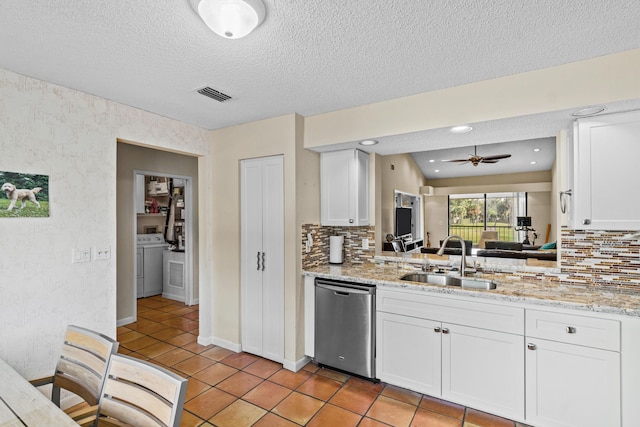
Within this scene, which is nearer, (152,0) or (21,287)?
(152,0)

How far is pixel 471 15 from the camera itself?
1624 millimetres

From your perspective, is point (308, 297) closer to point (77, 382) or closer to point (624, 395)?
point (77, 382)

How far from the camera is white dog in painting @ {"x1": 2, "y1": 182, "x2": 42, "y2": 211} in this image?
2205 mm

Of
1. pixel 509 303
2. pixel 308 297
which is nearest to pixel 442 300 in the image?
pixel 509 303

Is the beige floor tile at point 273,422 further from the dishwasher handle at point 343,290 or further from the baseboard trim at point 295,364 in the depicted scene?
the dishwasher handle at point 343,290

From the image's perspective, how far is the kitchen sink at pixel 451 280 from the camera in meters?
2.77

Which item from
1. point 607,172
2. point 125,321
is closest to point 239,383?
point 125,321

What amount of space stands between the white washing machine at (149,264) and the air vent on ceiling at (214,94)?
11.9ft

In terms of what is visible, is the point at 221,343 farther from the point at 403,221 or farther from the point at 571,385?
the point at 403,221

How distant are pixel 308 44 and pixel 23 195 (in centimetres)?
220

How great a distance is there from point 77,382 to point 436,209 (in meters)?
9.96

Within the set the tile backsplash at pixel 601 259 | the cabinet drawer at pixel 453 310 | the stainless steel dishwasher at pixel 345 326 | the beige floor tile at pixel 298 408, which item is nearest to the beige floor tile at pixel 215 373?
the beige floor tile at pixel 298 408

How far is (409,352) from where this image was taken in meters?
2.61

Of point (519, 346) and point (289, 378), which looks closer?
point (519, 346)
